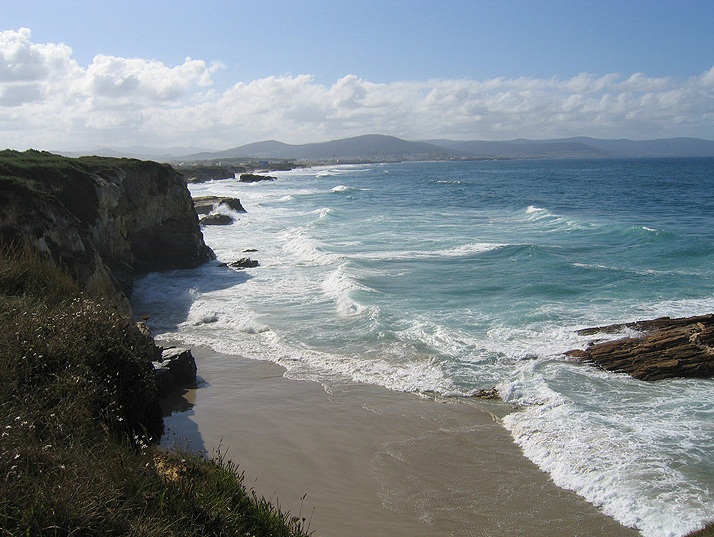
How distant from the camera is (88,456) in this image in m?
5.31

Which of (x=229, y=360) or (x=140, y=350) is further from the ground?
(x=140, y=350)

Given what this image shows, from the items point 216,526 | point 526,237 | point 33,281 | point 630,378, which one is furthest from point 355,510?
point 526,237

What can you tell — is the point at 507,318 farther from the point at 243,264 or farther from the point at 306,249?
the point at 306,249

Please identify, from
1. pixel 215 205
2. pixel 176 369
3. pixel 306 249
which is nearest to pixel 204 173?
pixel 215 205

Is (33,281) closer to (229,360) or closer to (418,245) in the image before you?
(229,360)

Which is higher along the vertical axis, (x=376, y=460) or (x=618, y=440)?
(x=618, y=440)

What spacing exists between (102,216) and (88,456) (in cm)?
1684

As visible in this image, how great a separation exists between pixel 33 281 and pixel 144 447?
5.15m

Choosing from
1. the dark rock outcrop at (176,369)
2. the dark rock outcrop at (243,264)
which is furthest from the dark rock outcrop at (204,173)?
the dark rock outcrop at (176,369)

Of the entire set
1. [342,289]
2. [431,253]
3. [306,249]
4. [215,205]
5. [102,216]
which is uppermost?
[102,216]

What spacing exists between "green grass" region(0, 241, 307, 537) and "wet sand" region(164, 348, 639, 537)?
1557 mm

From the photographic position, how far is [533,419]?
1052 centimetres

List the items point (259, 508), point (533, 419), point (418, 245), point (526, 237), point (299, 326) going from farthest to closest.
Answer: point (526, 237) < point (418, 245) < point (299, 326) < point (533, 419) < point (259, 508)

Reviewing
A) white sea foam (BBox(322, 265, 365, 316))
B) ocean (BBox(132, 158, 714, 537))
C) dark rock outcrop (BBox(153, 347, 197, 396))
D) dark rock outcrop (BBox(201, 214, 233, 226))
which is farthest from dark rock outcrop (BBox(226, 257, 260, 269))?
dark rock outcrop (BBox(201, 214, 233, 226))
